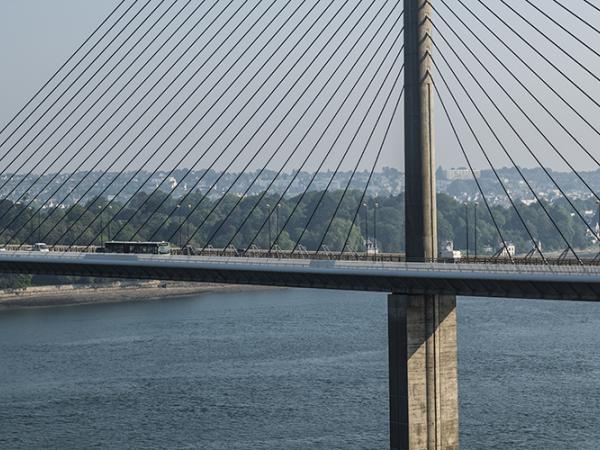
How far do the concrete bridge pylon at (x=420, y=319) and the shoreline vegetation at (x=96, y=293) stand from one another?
47.0 meters

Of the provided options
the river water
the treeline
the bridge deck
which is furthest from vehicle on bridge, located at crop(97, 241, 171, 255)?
the treeline

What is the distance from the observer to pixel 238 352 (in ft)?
→ 158

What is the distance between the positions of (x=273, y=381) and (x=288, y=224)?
62.7 metres

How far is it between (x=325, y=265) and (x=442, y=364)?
3.65 metres

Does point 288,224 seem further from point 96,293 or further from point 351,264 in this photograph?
point 351,264

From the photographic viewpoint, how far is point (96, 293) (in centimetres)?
8200

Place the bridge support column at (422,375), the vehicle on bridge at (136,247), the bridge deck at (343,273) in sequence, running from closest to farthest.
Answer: the bridge deck at (343,273), the bridge support column at (422,375), the vehicle on bridge at (136,247)

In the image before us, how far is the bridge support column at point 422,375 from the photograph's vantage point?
100 ft

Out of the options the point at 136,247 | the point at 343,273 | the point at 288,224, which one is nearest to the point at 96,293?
the point at 288,224

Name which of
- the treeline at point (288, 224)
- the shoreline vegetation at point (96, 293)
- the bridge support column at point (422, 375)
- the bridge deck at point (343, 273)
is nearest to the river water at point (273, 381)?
the bridge support column at point (422, 375)

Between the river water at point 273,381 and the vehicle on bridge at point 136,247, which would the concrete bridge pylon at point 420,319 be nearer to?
the river water at point 273,381

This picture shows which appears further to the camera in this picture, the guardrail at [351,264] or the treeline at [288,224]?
the treeline at [288,224]

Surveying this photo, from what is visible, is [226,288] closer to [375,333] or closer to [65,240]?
[65,240]

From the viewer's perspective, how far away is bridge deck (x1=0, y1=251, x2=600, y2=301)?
27.4 m
